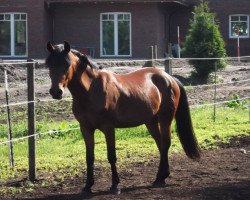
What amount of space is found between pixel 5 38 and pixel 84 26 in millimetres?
4353

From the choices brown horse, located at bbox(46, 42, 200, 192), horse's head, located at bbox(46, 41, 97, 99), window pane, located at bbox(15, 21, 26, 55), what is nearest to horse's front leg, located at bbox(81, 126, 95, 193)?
brown horse, located at bbox(46, 42, 200, 192)

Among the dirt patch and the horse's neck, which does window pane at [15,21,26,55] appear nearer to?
the dirt patch

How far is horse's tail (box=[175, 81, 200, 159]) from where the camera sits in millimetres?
9664

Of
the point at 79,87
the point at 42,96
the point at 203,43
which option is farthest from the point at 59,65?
the point at 203,43

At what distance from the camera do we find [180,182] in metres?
9.14

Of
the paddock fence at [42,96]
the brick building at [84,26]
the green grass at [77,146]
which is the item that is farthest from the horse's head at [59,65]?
the brick building at [84,26]

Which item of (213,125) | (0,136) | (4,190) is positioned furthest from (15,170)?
(213,125)

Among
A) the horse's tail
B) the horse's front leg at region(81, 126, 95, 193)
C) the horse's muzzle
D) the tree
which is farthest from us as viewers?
the tree

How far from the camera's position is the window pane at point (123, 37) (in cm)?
3850

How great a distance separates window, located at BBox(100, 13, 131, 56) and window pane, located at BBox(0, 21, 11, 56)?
511 cm

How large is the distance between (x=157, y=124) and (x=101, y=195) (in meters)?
1.59

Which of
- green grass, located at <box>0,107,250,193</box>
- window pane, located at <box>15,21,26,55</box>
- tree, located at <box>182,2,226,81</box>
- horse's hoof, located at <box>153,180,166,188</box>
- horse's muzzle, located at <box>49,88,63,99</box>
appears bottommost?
horse's hoof, located at <box>153,180,166,188</box>

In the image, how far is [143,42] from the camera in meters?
38.5

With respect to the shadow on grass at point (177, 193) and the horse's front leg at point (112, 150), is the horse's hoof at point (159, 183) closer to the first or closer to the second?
the shadow on grass at point (177, 193)
